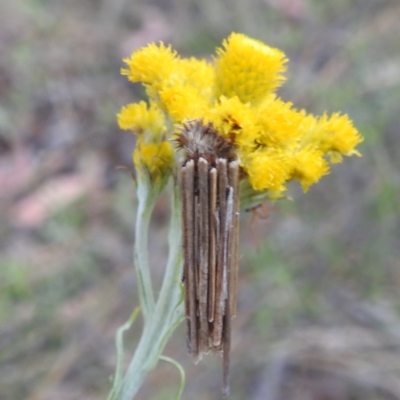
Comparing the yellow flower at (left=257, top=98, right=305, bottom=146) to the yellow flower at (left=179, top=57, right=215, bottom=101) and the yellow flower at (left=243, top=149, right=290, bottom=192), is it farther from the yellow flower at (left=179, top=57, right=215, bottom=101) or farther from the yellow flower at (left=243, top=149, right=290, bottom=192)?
the yellow flower at (left=179, top=57, right=215, bottom=101)

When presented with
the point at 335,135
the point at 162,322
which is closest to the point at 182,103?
the point at 335,135

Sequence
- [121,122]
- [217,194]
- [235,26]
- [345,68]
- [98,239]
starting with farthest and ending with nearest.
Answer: [235,26] < [345,68] < [98,239] < [121,122] < [217,194]

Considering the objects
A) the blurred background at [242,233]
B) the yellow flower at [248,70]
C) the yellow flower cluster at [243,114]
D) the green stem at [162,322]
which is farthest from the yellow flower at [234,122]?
the blurred background at [242,233]

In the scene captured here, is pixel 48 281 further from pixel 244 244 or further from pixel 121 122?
pixel 121 122

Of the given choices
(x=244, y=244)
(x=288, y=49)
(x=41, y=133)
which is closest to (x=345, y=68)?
(x=288, y=49)

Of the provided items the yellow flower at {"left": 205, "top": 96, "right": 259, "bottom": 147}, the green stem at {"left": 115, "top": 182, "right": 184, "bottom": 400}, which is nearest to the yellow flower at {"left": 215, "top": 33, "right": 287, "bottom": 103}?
the yellow flower at {"left": 205, "top": 96, "right": 259, "bottom": 147}

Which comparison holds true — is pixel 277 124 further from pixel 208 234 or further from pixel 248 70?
pixel 208 234
